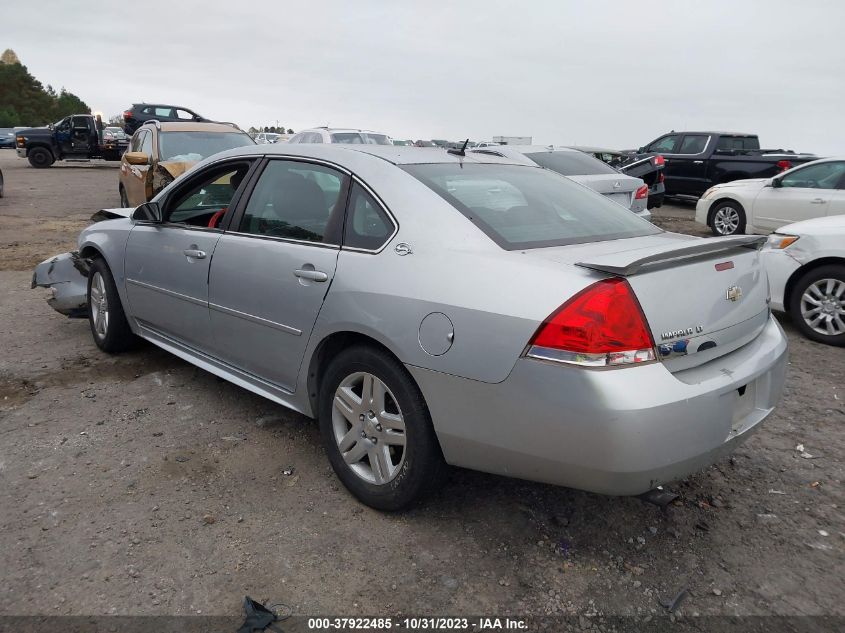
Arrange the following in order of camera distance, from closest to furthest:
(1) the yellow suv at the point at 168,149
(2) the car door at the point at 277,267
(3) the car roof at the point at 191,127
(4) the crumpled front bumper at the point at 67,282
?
(2) the car door at the point at 277,267 → (4) the crumpled front bumper at the point at 67,282 → (1) the yellow suv at the point at 168,149 → (3) the car roof at the point at 191,127

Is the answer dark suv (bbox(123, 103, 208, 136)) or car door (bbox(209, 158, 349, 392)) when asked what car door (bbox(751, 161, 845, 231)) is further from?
dark suv (bbox(123, 103, 208, 136))

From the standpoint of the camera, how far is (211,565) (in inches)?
103

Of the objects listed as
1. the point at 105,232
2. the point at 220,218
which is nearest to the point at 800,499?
the point at 220,218

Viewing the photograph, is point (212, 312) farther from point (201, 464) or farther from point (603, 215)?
point (603, 215)

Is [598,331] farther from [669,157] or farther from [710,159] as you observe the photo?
[669,157]

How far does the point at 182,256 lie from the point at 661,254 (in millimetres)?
2789

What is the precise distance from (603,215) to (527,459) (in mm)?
1460

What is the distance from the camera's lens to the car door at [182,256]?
12.7 feet

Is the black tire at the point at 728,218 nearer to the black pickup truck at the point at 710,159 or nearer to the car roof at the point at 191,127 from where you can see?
the black pickup truck at the point at 710,159

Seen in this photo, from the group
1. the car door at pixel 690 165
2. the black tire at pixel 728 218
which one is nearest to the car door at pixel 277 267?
the black tire at pixel 728 218

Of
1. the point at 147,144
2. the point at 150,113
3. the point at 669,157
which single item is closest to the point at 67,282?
the point at 147,144

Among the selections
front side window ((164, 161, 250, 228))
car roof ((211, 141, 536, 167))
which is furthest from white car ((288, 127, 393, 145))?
car roof ((211, 141, 536, 167))

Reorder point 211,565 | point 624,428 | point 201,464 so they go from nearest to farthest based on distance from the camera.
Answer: point 624,428 < point 211,565 < point 201,464

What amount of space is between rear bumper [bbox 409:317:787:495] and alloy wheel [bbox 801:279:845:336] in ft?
12.1
